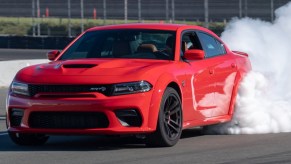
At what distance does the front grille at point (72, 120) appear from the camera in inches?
376

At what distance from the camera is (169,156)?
921 cm

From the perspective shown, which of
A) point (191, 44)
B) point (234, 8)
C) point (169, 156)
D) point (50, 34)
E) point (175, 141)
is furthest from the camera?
point (50, 34)

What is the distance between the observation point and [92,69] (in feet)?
32.1

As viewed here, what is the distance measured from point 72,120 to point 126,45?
147cm

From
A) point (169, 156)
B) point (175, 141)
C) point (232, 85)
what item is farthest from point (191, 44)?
point (169, 156)

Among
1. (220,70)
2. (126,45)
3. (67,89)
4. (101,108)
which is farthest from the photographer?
(220,70)

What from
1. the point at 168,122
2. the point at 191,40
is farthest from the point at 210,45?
the point at 168,122

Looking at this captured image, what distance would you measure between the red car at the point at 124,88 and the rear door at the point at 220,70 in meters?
0.01

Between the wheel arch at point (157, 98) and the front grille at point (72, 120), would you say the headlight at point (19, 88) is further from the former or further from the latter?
the wheel arch at point (157, 98)

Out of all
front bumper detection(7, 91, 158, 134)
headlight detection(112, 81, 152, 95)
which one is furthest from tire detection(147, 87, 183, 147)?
headlight detection(112, 81, 152, 95)

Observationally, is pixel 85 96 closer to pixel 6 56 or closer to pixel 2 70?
pixel 2 70

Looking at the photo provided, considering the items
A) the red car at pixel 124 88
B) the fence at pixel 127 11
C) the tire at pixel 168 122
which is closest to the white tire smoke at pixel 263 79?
the red car at pixel 124 88

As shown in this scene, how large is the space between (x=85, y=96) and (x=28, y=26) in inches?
1452

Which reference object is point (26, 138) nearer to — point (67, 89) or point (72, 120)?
point (72, 120)
